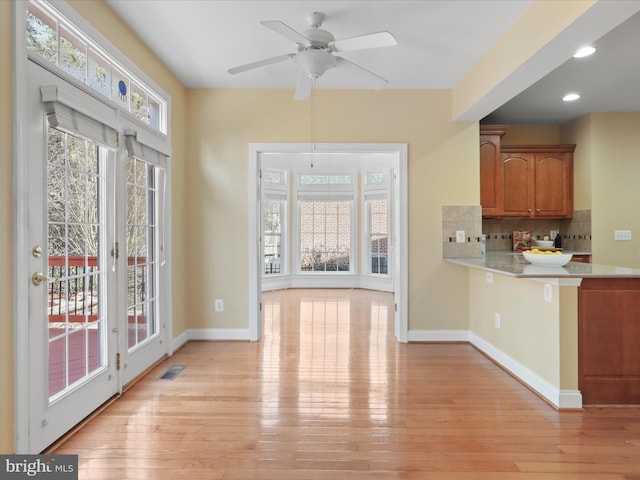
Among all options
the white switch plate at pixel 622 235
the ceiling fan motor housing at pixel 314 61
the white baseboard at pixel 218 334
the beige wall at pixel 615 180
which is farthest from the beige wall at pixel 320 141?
the white switch plate at pixel 622 235

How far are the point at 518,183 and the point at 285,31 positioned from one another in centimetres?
409

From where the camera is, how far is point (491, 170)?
4984 millimetres

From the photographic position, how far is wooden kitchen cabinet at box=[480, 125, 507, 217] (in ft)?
16.1

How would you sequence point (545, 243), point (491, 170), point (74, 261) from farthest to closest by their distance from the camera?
1. point (545, 243)
2. point (491, 170)
3. point (74, 261)

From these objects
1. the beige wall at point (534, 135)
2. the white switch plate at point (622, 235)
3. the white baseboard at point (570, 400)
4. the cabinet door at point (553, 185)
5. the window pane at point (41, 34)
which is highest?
the beige wall at point (534, 135)

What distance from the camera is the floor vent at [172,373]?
3.27 meters

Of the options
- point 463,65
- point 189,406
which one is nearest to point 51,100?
point 189,406

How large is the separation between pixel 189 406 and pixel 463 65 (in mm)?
3859

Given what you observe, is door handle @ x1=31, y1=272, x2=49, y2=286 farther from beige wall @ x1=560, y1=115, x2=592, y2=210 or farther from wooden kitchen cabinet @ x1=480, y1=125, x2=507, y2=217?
beige wall @ x1=560, y1=115, x2=592, y2=210

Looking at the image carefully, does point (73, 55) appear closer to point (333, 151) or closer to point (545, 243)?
point (333, 151)

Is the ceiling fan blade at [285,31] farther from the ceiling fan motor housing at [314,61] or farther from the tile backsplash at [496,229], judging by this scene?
the tile backsplash at [496,229]

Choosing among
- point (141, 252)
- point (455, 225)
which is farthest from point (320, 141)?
point (141, 252)

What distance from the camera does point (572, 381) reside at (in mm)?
2707

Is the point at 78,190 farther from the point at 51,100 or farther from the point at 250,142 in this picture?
the point at 250,142
